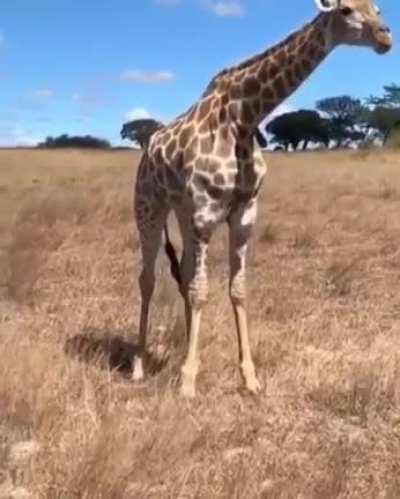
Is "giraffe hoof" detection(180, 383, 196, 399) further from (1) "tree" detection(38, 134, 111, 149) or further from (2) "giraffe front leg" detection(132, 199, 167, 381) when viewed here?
(1) "tree" detection(38, 134, 111, 149)

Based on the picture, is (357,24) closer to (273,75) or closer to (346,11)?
(346,11)

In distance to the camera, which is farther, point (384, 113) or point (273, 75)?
point (384, 113)

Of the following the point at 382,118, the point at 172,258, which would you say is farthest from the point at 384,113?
the point at 172,258

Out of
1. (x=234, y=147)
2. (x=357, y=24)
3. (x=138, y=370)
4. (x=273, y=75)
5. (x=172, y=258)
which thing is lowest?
(x=138, y=370)

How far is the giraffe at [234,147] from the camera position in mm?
5941

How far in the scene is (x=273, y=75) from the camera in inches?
244

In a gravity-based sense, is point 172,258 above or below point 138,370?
above

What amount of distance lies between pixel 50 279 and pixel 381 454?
19.7 ft

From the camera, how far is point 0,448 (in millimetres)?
4688

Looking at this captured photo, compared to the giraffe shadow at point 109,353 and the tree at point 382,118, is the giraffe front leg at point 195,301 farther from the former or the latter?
the tree at point 382,118

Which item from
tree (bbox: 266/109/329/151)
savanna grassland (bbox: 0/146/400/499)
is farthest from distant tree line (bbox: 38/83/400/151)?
savanna grassland (bbox: 0/146/400/499)

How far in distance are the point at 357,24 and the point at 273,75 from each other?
637mm

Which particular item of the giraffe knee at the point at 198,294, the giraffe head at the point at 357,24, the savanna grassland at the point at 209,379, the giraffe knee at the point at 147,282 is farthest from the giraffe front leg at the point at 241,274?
the giraffe head at the point at 357,24

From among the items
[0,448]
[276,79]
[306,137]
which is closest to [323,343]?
[276,79]
